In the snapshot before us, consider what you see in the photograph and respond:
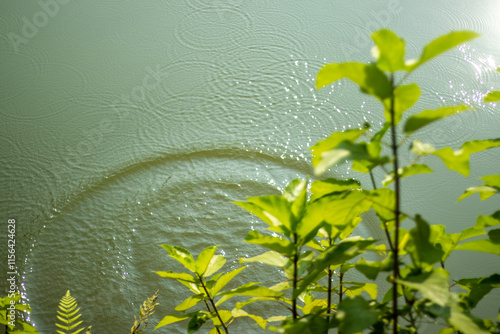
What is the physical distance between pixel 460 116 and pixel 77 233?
1.58m

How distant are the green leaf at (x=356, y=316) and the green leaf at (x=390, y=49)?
22 centimetres

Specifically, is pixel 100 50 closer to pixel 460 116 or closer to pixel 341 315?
pixel 460 116

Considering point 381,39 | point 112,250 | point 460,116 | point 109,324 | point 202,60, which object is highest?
point 202,60

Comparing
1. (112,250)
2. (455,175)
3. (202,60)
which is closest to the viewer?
(112,250)

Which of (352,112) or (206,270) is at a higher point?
(352,112)

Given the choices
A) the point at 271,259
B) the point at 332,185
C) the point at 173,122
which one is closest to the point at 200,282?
the point at 271,259

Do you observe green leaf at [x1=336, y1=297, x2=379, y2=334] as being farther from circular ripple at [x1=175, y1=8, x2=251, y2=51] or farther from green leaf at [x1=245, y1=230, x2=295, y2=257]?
circular ripple at [x1=175, y1=8, x2=251, y2=51]

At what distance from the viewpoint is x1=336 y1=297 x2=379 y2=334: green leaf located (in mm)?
402

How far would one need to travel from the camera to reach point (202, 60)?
2145 mm

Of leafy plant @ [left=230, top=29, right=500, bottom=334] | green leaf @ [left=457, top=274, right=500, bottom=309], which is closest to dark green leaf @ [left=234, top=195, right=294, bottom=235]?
leafy plant @ [left=230, top=29, right=500, bottom=334]

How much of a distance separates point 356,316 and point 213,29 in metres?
2.03

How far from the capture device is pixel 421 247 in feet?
1.47

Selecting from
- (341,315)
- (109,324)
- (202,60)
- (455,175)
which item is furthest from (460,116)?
(341,315)

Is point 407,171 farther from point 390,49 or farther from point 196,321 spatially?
point 196,321
